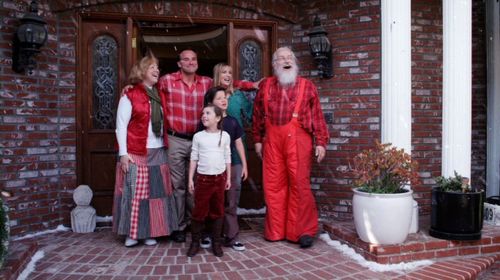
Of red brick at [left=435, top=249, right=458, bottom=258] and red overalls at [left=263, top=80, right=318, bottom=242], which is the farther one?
red overalls at [left=263, top=80, right=318, bottom=242]

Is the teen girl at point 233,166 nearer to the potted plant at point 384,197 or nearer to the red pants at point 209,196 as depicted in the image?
the red pants at point 209,196

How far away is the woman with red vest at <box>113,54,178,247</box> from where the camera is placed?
12.3ft

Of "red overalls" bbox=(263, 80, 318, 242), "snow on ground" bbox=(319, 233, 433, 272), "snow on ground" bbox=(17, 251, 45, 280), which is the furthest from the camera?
"red overalls" bbox=(263, 80, 318, 242)

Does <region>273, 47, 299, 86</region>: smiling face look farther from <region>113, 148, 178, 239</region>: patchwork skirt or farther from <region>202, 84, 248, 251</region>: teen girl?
<region>113, 148, 178, 239</region>: patchwork skirt

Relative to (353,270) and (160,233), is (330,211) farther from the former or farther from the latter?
(160,233)

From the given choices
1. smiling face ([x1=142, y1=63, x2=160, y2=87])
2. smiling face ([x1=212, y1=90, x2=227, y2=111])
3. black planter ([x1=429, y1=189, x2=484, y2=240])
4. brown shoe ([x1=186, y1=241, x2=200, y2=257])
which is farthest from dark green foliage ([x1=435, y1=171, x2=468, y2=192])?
smiling face ([x1=142, y1=63, x2=160, y2=87])

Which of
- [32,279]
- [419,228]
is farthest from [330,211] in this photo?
[32,279]

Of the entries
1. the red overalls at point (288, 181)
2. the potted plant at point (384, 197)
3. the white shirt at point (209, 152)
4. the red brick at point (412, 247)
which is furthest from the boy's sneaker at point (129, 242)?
the red brick at point (412, 247)

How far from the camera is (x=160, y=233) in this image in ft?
12.6

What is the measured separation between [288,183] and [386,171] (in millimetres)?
920

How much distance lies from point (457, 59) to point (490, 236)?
1642 millimetres

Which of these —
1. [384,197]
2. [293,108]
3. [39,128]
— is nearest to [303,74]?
[293,108]

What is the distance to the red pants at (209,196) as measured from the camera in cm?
350

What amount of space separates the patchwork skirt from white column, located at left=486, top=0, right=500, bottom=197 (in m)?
4.02
